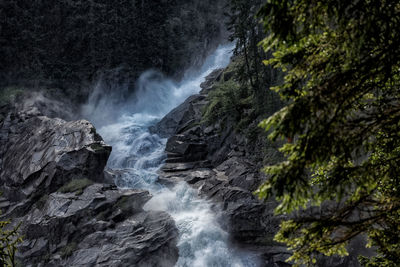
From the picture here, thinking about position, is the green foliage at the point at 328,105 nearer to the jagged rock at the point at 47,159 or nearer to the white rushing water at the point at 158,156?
the white rushing water at the point at 158,156

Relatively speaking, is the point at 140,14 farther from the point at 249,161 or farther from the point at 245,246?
the point at 245,246

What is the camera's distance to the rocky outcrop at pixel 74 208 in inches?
605

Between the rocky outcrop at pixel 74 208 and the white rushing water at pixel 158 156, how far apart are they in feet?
4.64

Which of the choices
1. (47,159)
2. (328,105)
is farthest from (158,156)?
(328,105)

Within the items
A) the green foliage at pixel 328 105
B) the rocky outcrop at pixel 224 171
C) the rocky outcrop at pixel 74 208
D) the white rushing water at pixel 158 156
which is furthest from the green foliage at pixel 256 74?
the green foliage at pixel 328 105

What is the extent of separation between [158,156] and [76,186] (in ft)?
33.3

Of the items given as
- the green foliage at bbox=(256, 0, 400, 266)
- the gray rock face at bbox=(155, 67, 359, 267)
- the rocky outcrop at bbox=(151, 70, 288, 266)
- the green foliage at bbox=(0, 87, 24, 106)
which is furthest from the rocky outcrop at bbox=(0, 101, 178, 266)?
the green foliage at bbox=(256, 0, 400, 266)

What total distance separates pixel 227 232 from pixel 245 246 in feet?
4.02

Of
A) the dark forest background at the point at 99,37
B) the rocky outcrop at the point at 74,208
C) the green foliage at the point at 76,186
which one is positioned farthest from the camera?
the dark forest background at the point at 99,37

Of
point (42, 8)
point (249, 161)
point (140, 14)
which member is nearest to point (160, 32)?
point (140, 14)

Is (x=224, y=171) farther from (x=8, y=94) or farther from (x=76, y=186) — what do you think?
(x=8, y=94)

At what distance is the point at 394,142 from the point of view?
533cm

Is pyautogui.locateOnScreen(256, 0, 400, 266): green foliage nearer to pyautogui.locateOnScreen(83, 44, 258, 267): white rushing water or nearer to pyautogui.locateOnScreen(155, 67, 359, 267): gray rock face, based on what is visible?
pyautogui.locateOnScreen(155, 67, 359, 267): gray rock face

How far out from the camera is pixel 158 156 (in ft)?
92.0
